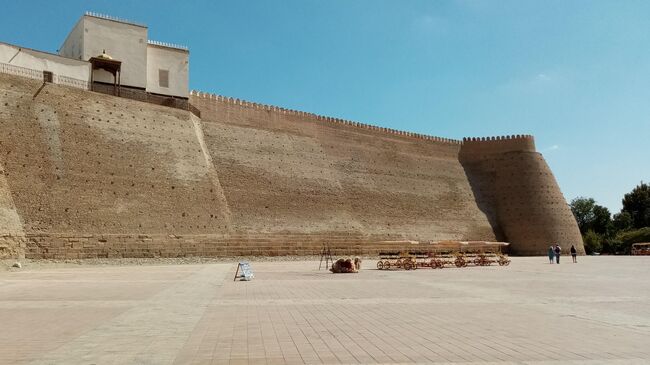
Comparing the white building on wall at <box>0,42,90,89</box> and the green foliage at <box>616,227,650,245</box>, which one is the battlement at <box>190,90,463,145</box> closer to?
the white building on wall at <box>0,42,90,89</box>

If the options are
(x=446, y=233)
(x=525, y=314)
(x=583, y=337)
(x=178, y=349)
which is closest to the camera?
(x=178, y=349)

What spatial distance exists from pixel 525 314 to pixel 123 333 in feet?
16.4

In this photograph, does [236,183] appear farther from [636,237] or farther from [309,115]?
[636,237]

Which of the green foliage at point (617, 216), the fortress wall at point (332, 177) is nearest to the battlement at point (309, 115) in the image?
the fortress wall at point (332, 177)

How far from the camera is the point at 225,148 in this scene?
27250 millimetres

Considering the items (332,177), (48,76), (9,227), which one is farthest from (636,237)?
(9,227)

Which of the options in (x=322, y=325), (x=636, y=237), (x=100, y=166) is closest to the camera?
(x=322, y=325)

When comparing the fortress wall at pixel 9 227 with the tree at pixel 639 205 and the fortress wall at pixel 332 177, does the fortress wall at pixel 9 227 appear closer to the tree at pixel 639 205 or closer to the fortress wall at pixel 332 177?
the fortress wall at pixel 332 177

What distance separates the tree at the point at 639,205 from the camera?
5577 centimetres

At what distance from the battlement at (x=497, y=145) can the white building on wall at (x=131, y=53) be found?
2161 cm

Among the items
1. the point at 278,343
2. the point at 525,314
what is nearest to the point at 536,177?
the point at 525,314

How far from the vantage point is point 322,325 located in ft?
20.5

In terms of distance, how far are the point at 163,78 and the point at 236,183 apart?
7.21m

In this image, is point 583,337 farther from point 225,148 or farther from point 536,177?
point 536,177
